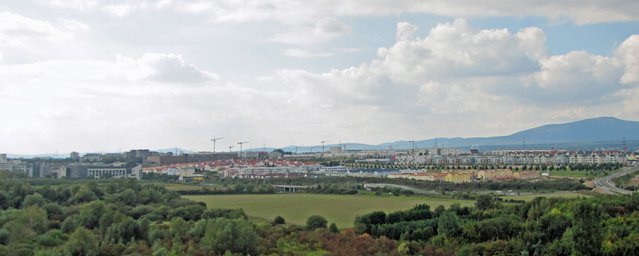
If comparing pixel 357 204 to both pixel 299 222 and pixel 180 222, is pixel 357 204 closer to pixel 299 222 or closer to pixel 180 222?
pixel 299 222

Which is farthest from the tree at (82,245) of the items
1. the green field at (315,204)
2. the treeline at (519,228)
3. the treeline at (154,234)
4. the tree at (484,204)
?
the tree at (484,204)

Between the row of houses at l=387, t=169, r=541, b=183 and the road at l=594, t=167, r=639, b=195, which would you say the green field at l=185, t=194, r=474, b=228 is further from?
the row of houses at l=387, t=169, r=541, b=183

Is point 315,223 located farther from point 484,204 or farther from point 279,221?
point 484,204

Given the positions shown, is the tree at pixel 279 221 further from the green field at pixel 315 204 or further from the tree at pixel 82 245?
the tree at pixel 82 245

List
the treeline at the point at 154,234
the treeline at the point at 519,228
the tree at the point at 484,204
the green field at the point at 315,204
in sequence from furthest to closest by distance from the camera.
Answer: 1. the green field at the point at 315,204
2. the tree at the point at 484,204
3. the treeline at the point at 519,228
4. the treeline at the point at 154,234

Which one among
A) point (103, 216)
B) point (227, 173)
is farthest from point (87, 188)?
point (227, 173)

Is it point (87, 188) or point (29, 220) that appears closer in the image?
point (29, 220)
